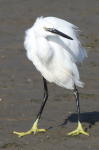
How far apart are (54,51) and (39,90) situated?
2332mm

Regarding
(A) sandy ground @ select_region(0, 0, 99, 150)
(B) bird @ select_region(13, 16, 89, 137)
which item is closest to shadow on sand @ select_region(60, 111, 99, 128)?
(A) sandy ground @ select_region(0, 0, 99, 150)

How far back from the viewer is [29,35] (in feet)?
21.3

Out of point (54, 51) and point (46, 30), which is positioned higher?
point (46, 30)

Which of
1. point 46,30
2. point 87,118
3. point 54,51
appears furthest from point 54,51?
point 87,118

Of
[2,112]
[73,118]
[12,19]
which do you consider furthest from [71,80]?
[12,19]

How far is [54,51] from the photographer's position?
6.29 m

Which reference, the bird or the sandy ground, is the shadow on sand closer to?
the sandy ground

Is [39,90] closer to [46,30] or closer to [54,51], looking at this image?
[54,51]

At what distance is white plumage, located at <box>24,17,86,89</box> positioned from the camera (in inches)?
239

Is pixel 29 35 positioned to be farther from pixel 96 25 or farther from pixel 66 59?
pixel 96 25

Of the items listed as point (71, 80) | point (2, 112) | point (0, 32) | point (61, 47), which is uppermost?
point (61, 47)

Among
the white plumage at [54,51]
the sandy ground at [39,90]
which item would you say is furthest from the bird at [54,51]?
the sandy ground at [39,90]

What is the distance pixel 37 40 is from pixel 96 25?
21.0 feet

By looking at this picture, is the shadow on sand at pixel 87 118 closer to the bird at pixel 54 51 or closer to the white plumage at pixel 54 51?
the bird at pixel 54 51
